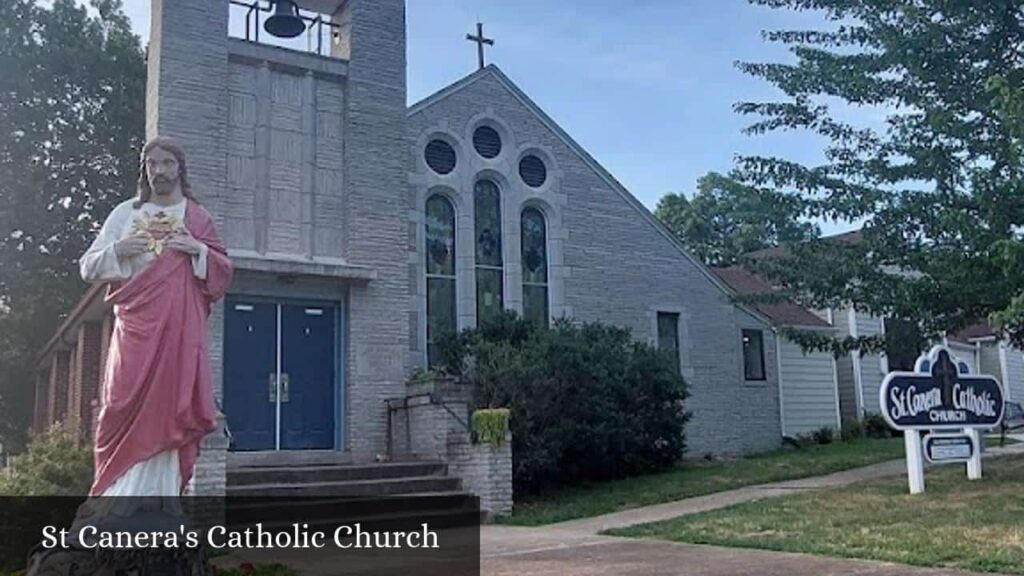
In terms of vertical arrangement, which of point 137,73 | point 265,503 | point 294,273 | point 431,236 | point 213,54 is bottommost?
point 265,503

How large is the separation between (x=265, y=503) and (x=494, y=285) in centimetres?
714

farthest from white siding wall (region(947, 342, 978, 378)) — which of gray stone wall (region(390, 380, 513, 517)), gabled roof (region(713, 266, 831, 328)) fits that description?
Result: gray stone wall (region(390, 380, 513, 517))

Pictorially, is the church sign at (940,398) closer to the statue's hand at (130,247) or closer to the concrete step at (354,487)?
the concrete step at (354,487)

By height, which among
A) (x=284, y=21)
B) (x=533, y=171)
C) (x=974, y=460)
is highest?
(x=284, y=21)

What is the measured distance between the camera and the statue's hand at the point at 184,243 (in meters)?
5.68

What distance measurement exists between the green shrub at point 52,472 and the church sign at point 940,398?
29.1 ft

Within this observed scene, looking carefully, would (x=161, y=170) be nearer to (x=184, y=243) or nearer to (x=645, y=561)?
(x=184, y=243)

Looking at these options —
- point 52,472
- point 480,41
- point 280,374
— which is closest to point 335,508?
point 52,472

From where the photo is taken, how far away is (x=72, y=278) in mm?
26078

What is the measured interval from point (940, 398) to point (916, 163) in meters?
2.99

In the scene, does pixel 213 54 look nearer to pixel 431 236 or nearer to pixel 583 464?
pixel 431 236

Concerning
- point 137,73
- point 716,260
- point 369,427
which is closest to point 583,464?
point 369,427

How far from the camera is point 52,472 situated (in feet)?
31.9

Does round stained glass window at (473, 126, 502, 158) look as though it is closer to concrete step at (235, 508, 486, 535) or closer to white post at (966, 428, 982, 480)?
concrete step at (235, 508, 486, 535)
